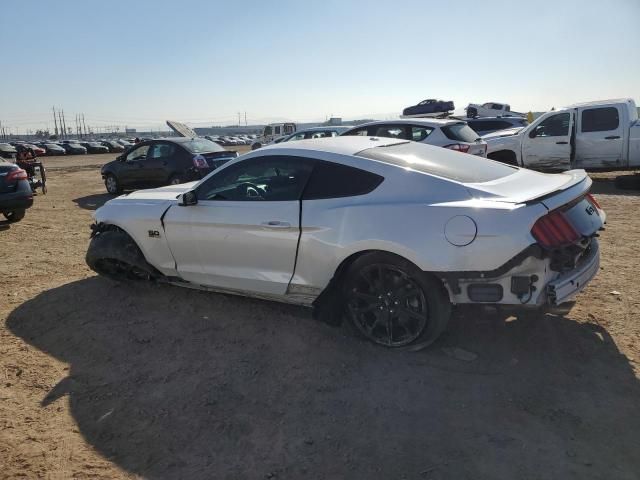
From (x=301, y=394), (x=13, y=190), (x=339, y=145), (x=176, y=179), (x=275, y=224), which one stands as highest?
(x=339, y=145)

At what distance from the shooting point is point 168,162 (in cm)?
1131

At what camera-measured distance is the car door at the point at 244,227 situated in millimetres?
3850

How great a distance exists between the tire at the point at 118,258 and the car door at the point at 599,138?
10.5 metres

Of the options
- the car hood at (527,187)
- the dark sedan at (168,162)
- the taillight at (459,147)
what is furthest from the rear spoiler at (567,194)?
the dark sedan at (168,162)

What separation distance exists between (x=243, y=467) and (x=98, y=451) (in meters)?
0.82

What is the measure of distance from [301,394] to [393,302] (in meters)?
0.89

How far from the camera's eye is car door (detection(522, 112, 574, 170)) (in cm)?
1169

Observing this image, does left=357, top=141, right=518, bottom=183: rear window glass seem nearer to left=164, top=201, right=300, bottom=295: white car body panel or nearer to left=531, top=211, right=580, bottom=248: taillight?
left=531, top=211, right=580, bottom=248: taillight

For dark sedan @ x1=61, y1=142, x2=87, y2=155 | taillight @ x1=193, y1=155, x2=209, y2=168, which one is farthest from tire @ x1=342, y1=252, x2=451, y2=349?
dark sedan @ x1=61, y1=142, x2=87, y2=155

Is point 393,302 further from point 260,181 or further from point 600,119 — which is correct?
point 600,119

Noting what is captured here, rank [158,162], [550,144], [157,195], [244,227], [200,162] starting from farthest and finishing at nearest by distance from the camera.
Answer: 1. [550,144]
2. [158,162]
3. [200,162]
4. [157,195]
5. [244,227]

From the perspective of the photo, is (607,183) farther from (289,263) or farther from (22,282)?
(22,282)

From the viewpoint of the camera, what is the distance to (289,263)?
12.6 ft

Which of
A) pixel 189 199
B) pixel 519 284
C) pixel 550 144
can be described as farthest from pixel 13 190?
pixel 550 144
